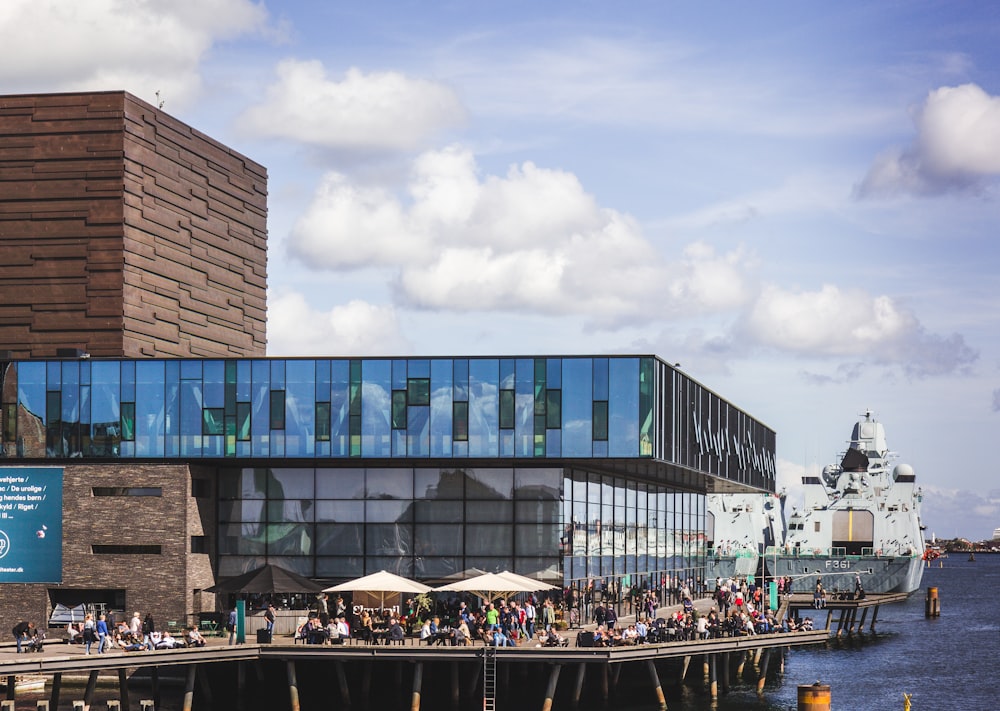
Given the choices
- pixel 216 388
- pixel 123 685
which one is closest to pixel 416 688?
pixel 123 685

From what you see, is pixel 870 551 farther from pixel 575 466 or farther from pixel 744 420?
pixel 575 466

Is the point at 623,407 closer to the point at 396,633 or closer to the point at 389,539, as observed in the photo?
the point at 389,539

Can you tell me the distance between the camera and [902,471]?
167125 mm

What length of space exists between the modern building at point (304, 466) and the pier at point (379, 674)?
3785 millimetres

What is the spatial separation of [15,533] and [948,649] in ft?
192

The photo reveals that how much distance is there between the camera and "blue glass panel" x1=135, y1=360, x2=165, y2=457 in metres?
63.2

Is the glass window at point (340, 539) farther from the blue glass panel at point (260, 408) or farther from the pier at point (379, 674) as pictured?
the pier at point (379, 674)

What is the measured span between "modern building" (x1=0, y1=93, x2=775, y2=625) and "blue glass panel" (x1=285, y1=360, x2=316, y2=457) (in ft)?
0.19

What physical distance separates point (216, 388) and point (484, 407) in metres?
11.2

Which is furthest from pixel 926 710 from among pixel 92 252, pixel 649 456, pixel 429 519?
pixel 92 252

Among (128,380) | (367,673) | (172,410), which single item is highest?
(128,380)

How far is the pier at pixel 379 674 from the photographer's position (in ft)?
172

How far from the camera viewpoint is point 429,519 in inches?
2459

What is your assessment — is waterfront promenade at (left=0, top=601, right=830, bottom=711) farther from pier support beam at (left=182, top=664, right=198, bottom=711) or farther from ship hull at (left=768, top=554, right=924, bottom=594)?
ship hull at (left=768, top=554, right=924, bottom=594)
